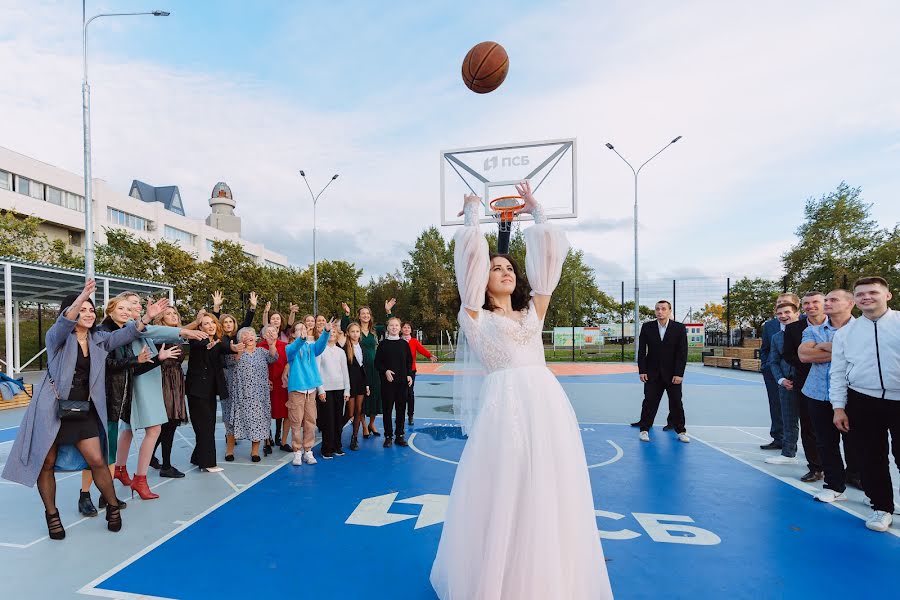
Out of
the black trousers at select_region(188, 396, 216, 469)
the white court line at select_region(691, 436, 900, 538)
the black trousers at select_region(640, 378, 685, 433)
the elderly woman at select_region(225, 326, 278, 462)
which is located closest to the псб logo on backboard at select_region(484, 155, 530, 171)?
the black trousers at select_region(640, 378, 685, 433)

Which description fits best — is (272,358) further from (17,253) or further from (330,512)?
(17,253)

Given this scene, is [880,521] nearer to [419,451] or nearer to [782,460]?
[782,460]

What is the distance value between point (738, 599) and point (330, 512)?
307cm

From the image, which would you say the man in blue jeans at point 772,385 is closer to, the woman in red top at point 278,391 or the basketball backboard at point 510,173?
the woman in red top at point 278,391

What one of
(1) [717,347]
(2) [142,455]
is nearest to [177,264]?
(2) [142,455]

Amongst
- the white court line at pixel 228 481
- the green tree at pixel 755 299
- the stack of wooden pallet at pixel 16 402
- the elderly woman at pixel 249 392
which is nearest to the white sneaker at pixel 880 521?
the white court line at pixel 228 481

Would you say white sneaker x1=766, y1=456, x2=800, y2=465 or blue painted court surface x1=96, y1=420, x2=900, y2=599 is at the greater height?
blue painted court surface x1=96, y1=420, x2=900, y2=599

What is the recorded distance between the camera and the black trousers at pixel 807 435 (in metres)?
5.01

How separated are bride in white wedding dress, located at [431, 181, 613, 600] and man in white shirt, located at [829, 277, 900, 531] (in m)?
2.93

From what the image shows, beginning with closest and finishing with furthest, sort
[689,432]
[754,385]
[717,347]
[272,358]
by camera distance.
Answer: [272,358] → [689,432] → [754,385] → [717,347]

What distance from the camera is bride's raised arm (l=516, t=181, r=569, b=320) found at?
2604 mm

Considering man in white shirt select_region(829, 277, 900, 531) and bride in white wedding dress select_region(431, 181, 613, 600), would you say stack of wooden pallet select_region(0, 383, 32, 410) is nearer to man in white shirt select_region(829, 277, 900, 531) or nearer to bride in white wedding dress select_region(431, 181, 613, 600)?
bride in white wedding dress select_region(431, 181, 613, 600)

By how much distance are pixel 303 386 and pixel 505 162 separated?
9.73 m

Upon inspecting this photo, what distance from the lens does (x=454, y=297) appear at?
3506 centimetres
